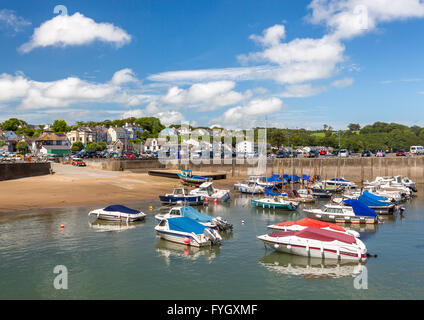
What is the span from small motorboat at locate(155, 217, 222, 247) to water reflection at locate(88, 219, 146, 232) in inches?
230

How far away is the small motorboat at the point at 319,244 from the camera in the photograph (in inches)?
951

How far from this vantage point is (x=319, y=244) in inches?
969

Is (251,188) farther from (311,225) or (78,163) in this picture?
(78,163)

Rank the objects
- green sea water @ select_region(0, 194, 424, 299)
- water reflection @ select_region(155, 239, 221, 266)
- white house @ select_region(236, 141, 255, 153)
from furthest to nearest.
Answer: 1. white house @ select_region(236, 141, 255, 153)
2. water reflection @ select_region(155, 239, 221, 266)
3. green sea water @ select_region(0, 194, 424, 299)

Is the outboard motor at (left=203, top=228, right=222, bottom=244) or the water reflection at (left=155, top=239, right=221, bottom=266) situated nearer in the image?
the water reflection at (left=155, top=239, right=221, bottom=266)

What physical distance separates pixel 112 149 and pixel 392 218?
454 ft

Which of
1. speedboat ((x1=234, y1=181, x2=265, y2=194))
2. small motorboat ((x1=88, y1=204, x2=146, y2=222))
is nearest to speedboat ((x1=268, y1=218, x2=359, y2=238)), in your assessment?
small motorboat ((x1=88, y1=204, x2=146, y2=222))

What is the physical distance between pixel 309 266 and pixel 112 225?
64.1 feet

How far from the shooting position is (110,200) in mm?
48594

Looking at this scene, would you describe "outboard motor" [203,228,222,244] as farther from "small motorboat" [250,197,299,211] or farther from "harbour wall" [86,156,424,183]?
"harbour wall" [86,156,424,183]

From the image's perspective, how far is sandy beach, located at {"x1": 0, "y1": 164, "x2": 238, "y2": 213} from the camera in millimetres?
44406

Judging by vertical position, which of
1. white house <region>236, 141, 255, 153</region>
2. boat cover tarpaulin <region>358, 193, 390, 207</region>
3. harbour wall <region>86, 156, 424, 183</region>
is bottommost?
boat cover tarpaulin <region>358, 193, 390, 207</region>

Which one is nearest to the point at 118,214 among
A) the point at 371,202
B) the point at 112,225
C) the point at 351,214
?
the point at 112,225

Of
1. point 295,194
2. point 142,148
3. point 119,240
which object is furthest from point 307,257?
point 142,148
